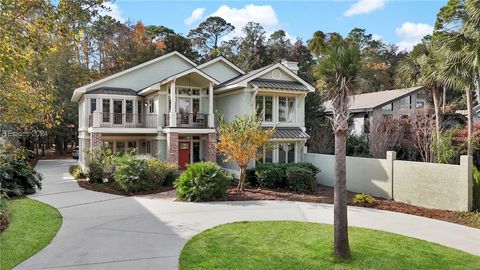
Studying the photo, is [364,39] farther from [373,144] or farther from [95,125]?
[95,125]

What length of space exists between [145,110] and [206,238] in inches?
670

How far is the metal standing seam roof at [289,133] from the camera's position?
69.8 ft

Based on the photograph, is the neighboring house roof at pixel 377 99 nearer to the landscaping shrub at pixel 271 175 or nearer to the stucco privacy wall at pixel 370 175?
the stucco privacy wall at pixel 370 175

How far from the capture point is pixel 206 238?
877 cm

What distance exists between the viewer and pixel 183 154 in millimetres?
23344

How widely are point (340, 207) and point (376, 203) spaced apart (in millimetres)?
7191

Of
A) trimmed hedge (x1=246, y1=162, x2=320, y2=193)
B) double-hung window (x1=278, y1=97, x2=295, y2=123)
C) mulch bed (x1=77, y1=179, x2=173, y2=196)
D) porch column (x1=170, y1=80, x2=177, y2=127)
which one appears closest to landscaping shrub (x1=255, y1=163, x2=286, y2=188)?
trimmed hedge (x1=246, y1=162, x2=320, y2=193)

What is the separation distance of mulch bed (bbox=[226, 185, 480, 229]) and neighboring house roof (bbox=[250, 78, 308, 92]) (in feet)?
20.1

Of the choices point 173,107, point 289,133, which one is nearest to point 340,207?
point 289,133

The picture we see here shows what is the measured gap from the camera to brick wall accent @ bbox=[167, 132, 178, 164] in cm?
2081

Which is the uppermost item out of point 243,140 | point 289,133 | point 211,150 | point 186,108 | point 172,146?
point 186,108

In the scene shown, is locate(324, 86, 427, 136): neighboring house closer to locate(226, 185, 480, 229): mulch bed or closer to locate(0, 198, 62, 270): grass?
locate(226, 185, 480, 229): mulch bed

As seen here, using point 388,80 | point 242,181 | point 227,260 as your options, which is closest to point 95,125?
point 242,181

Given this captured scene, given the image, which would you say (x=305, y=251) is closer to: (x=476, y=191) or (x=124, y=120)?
(x=476, y=191)
